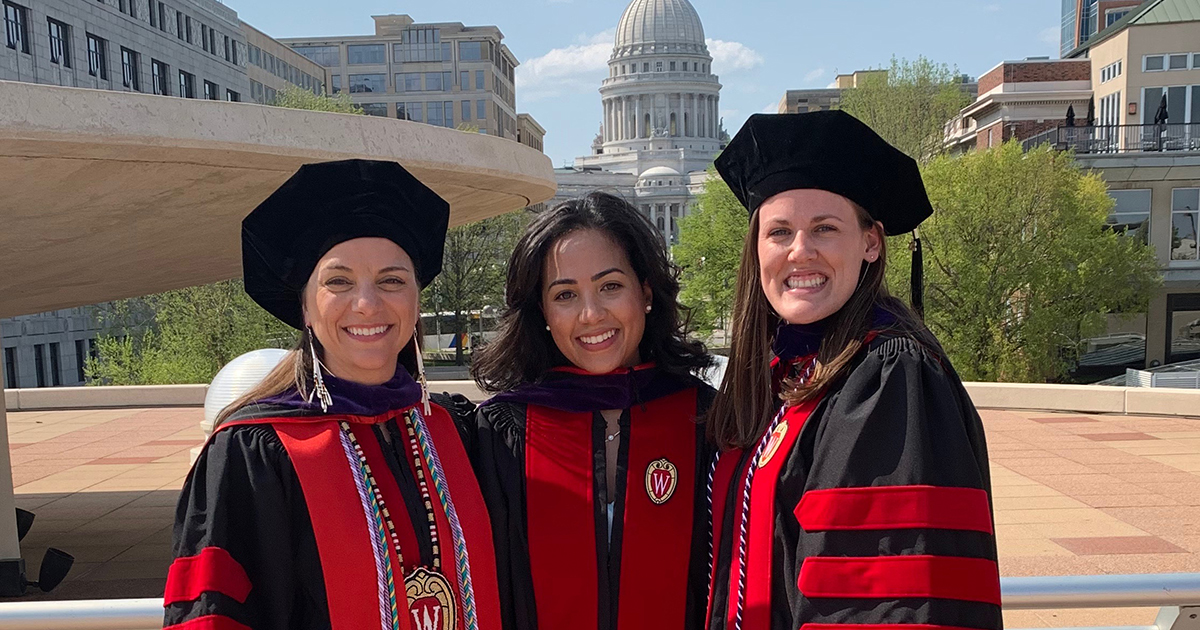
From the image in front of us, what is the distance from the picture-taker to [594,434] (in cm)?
241

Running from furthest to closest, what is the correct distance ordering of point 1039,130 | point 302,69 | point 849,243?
1. point 302,69
2. point 1039,130
3. point 849,243

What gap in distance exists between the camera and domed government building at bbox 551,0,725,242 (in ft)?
345

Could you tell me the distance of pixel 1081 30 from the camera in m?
65.2

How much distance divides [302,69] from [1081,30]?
174 feet

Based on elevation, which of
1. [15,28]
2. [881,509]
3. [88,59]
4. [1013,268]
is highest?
[15,28]

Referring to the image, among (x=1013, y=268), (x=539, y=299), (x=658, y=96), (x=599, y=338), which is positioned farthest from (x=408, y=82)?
(x=599, y=338)

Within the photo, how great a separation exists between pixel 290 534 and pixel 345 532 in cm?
11

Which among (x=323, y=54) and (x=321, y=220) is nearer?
(x=321, y=220)

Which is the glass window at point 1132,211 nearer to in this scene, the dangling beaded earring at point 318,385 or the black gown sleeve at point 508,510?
the black gown sleeve at point 508,510

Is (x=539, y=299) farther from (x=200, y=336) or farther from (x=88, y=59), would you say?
(x=88, y=59)

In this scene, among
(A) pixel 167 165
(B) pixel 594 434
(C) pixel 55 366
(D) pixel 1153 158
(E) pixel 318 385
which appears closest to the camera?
(E) pixel 318 385

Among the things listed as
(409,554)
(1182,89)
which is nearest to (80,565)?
(409,554)

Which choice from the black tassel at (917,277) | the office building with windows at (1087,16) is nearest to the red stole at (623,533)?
the black tassel at (917,277)

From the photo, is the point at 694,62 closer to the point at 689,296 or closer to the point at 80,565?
the point at 689,296
